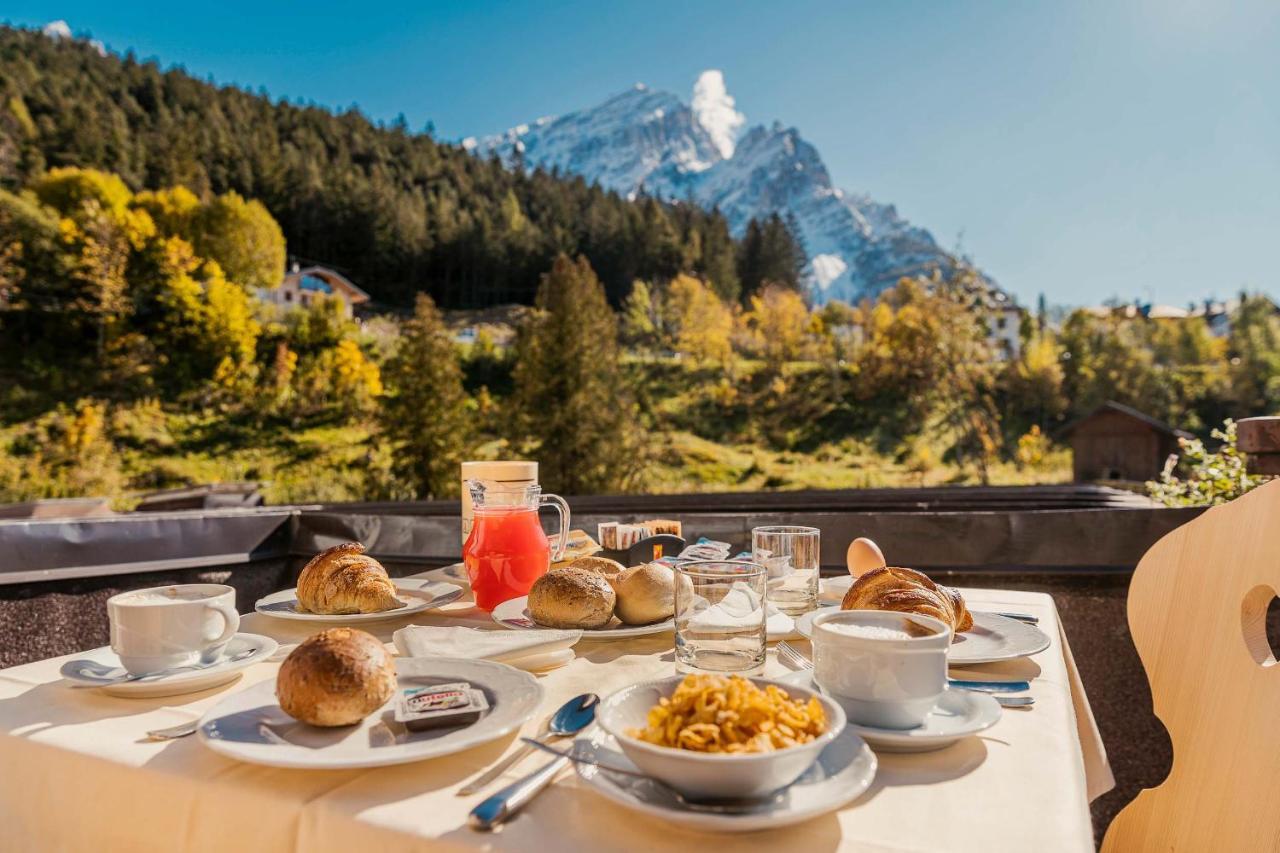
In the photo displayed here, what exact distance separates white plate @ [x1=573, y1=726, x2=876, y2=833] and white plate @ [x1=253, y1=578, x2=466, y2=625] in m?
0.60

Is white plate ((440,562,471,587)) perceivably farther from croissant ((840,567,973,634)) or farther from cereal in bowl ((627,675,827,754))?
cereal in bowl ((627,675,827,754))

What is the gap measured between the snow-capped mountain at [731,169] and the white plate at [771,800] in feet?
374

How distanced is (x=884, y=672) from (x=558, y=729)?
0.28 m

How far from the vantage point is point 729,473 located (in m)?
22.9

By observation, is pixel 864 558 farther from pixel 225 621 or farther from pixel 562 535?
pixel 225 621

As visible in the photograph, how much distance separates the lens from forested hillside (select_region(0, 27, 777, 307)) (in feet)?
111

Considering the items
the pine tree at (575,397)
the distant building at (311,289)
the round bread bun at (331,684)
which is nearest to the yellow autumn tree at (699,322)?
the pine tree at (575,397)

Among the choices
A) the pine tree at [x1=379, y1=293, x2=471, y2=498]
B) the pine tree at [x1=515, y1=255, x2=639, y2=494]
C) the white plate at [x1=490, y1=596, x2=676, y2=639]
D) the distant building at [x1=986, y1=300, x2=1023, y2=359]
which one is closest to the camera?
the white plate at [x1=490, y1=596, x2=676, y2=639]

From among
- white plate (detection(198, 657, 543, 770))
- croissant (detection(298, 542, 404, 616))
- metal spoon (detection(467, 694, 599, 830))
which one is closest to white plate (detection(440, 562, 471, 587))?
croissant (detection(298, 542, 404, 616))

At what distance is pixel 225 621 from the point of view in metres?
0.83

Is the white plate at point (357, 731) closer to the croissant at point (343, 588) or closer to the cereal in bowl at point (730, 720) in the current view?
the cereal in bowl at point (730, 720)

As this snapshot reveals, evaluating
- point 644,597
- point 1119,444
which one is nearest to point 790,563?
point 644,597

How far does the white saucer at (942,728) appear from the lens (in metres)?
0.60

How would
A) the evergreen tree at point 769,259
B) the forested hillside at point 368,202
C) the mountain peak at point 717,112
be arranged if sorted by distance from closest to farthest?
the forested hillside at point 368,202 < the evergreen tree at point 769,259 < the mountain peak at point 717,112
